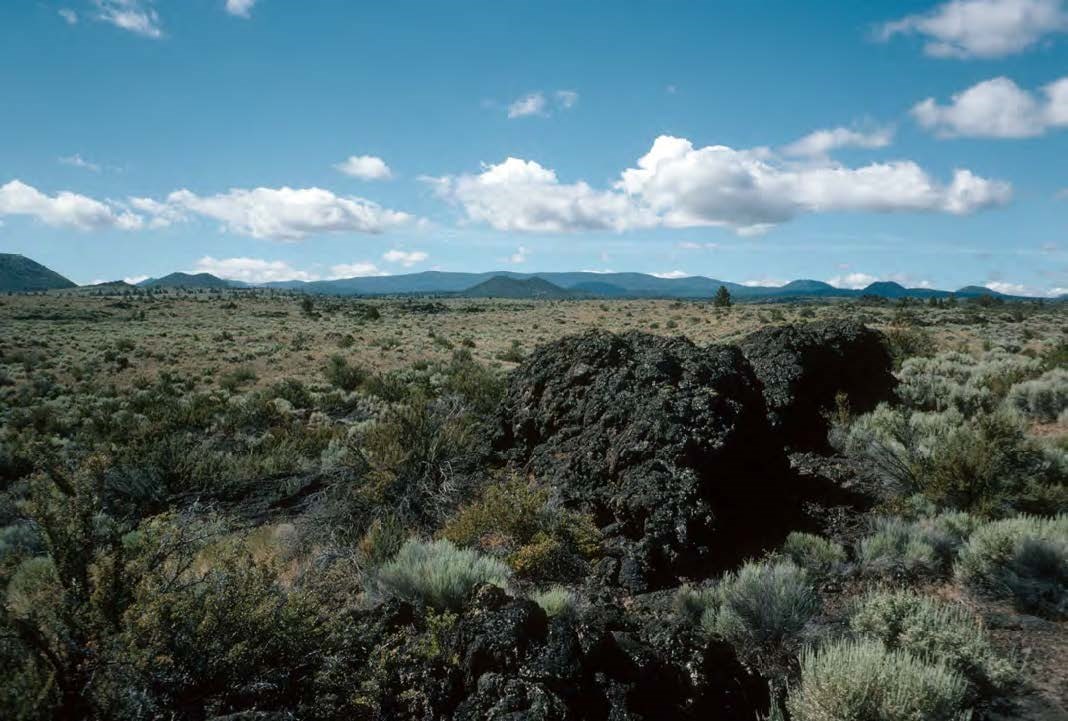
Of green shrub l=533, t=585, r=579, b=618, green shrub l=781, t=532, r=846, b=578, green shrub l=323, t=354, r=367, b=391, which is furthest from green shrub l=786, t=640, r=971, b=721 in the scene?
green shrub l=323, t=354, r=367, b=391

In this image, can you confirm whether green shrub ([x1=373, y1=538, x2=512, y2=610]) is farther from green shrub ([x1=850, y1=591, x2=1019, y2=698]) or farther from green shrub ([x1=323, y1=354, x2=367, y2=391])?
green shrub ([x1=323, y1=354, x2=367, y2=391])

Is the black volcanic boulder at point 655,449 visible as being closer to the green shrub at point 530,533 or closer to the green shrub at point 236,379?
the green shrub at point 530,533

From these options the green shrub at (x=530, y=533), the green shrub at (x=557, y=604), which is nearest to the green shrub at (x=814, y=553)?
the green shrub at (x=530, y=533)

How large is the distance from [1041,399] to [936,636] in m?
12.3

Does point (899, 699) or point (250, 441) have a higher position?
point (899, 699)

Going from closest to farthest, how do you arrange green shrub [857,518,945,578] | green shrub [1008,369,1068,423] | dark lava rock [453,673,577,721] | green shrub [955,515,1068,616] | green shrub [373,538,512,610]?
1. dark lava rock [453,673,577,721]
2. green shrub [373,538,512,610]
3. green shrub [955,515,1068,616]
4. green shrub [857,518,945,578]
5. green shrub [1008,369,1068,423]

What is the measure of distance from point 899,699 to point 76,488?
5.06 metres

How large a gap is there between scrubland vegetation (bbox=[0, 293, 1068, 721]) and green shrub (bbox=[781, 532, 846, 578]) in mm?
26

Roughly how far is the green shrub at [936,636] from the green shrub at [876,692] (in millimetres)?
412

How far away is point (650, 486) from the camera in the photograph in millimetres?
6230

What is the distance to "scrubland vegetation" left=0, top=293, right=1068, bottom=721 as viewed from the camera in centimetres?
339

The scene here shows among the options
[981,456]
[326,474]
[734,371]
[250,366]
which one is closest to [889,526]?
[981,456]

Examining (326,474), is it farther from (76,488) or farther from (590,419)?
(76,488)

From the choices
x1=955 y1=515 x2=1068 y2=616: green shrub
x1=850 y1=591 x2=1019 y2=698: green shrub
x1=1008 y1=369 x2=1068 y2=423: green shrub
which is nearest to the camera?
x1=850 y1=591 x2=1019 y2=698: green shrub
